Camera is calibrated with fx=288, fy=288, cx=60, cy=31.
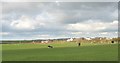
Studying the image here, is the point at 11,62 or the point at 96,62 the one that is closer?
the point at 96,62

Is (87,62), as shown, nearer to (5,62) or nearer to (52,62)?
(52,62)

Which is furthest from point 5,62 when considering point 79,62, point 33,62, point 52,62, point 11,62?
point 79,62

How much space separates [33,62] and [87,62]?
6.72 m

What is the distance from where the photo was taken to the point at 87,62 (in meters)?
34.6

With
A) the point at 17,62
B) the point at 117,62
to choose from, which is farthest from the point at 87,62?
the point at 17,62

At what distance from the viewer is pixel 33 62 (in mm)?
35844

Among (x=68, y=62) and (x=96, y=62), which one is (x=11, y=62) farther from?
(x=96, y=62)

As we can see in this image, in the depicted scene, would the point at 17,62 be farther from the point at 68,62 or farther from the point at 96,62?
the point at 96,62

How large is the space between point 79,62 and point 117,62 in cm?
449

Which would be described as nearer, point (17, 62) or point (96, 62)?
point (96, 62)

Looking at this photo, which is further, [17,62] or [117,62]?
[17,62]

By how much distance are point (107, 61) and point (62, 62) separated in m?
5.55

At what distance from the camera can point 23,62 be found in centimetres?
3647

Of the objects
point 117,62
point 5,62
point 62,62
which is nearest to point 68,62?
point 62,62
